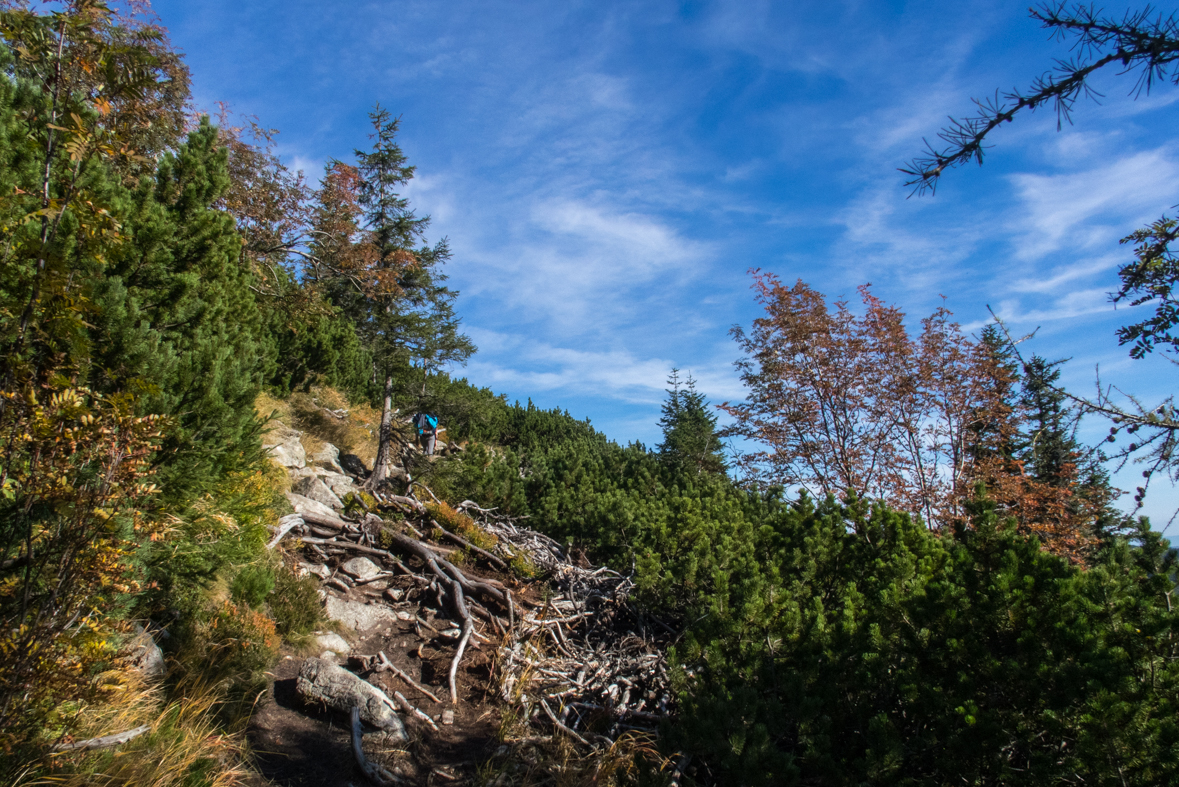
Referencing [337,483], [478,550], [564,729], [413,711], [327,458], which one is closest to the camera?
[564,729]

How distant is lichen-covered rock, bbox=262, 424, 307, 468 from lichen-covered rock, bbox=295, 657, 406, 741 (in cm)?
520

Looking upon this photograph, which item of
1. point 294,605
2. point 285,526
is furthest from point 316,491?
point 294,605

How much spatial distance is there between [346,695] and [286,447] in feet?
21.1

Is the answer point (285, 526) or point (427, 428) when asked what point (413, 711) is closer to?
point (285, 526)

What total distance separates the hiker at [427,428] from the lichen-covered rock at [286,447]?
283cm

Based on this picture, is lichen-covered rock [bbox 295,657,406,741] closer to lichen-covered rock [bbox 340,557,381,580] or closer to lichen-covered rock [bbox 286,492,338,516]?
lichen-covered rock [bbox 340,557,381,580]

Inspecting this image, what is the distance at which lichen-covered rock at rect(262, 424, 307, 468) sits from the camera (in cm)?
936

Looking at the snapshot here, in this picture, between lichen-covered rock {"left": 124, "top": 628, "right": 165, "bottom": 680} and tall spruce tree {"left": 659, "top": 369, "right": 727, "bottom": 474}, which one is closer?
lichen-covered rock {"left": 124, "top": 628, "right": 165, "bottom": 680}

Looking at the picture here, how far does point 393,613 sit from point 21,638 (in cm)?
465

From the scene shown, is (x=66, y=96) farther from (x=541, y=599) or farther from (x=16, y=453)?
(x=541, y=599)

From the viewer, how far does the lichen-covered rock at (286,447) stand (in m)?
9.36

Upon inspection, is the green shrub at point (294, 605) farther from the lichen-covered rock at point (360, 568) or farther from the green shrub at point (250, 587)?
the lichen-covered rock at point (360, 568)

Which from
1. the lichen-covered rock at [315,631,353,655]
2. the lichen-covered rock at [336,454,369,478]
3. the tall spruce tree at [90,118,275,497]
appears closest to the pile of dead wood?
the lichen-covered rock at [315,631,353,655]

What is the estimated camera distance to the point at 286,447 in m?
9.87
